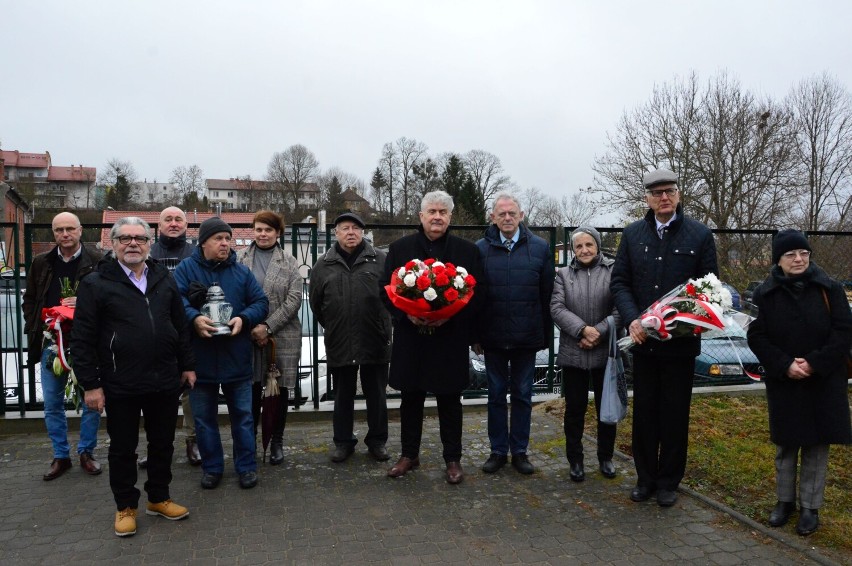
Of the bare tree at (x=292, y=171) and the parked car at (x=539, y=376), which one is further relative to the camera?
the bare tree at (x=292, y=171)

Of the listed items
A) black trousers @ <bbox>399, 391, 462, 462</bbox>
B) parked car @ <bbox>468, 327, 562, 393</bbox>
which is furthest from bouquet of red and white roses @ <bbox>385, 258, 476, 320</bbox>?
parked car @ <bbox>468, 327, 562, 393</bbox>

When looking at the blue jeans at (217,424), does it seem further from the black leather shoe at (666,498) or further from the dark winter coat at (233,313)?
the black leather shoe at (666,498)

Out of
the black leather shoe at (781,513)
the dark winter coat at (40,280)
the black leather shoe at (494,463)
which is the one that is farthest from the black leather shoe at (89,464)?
the black leather shoe at (781,513)

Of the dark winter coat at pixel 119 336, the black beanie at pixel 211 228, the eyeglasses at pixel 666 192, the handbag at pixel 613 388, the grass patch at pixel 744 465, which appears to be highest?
the eyeglasses at pixel 666 192

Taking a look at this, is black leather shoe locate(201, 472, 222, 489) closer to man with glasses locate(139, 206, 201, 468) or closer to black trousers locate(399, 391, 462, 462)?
man with glasses locate(139, 206, 201, 468)

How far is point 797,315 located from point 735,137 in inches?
873

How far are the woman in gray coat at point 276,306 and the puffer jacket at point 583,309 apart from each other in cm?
212

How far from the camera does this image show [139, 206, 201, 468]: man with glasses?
5223 mm

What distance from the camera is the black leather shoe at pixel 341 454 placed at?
5293 mm

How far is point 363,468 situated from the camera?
5.16 meters

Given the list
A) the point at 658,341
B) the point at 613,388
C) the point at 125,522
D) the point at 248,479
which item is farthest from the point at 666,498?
the point at 125,522

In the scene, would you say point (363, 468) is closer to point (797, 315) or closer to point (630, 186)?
point (797, 315)

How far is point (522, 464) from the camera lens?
5043 millimetres

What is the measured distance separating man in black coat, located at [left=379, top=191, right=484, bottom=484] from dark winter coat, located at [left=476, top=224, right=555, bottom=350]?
0.13 metres
